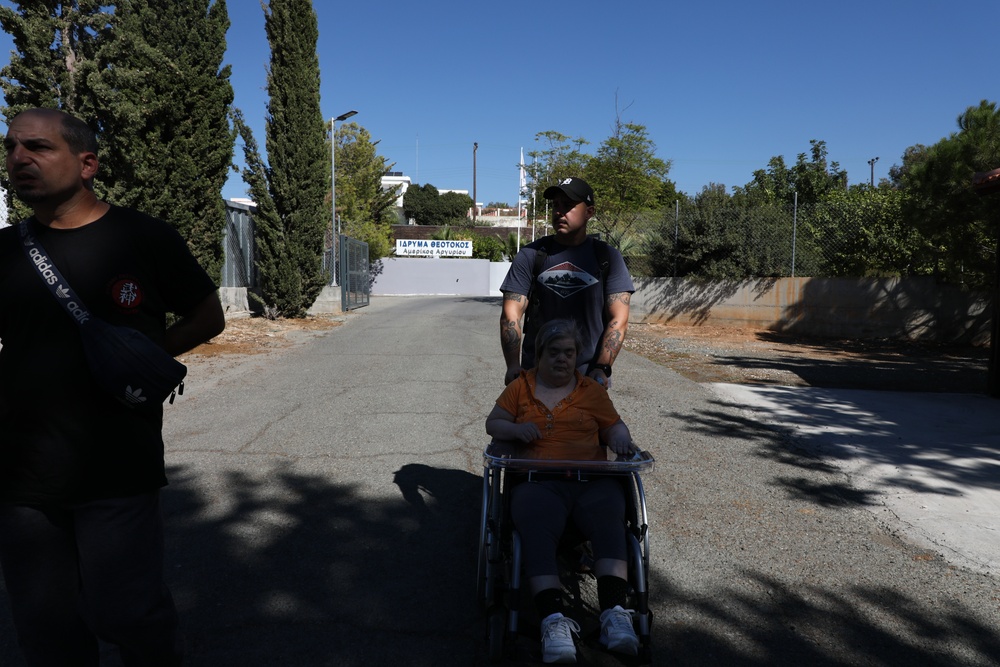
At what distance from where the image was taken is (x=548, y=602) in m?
2.87

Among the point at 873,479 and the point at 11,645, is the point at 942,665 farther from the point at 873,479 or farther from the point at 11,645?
the point at 11,645

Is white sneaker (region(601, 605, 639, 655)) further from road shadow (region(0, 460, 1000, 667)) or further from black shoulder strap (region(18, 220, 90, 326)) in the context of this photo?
black shoulder strap (region(18, 220, 90, 326))

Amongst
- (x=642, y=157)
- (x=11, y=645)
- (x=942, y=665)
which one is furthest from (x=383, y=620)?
(x=642, y=157)

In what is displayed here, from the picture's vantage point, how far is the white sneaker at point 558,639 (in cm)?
268

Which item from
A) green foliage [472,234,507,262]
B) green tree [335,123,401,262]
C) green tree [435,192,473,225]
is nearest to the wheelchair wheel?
green tree [335,123,401,262]

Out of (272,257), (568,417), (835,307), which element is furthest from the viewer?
(272,257)

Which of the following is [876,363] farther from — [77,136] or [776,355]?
[77,136]

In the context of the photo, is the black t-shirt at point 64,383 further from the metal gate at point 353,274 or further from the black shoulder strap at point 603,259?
the metal gate at point 353,274

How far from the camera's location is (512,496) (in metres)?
3.24

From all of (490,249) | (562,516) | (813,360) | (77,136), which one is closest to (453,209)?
(490,249)

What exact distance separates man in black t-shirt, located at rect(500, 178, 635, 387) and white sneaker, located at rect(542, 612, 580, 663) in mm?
1410

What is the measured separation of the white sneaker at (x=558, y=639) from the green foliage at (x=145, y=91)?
10721 millimetres

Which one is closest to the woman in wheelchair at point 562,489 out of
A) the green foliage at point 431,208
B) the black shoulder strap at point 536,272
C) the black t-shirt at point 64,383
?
the black shoulder strap at point 536,272

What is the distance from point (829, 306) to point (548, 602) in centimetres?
1498
